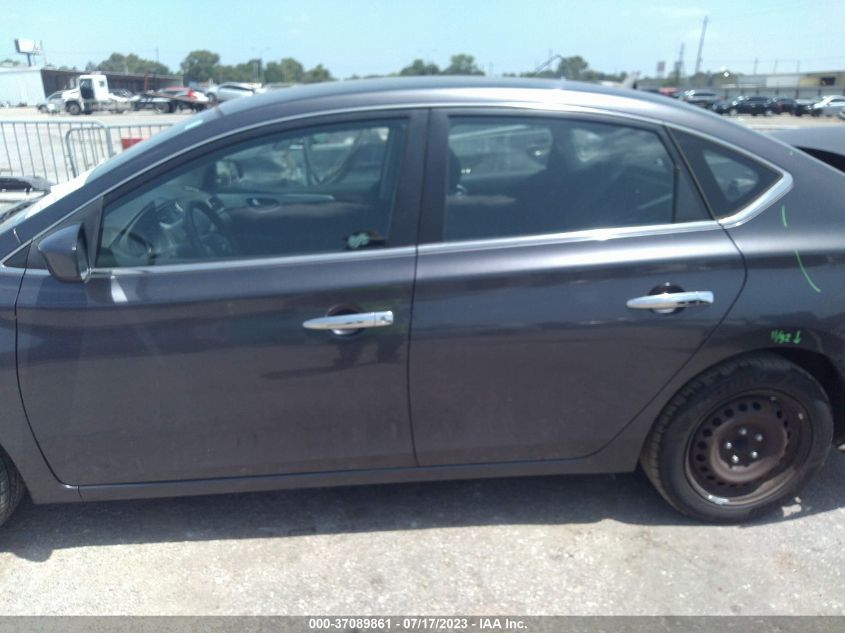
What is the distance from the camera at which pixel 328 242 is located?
2.50 m

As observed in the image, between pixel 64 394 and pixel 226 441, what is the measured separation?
583mm

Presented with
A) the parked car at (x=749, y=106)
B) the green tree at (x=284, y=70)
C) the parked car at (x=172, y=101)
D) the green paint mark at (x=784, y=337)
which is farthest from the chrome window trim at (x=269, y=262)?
the green tree at (x=284, y=70)

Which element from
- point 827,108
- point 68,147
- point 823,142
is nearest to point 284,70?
point 827,108

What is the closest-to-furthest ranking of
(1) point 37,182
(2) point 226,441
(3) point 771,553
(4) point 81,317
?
(4) point 81,317, (2) point 226,441, (3) point 771,553, (1) point 37,182

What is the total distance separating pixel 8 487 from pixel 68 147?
23.5 feet

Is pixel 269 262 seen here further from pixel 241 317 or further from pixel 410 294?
pixel 410 294

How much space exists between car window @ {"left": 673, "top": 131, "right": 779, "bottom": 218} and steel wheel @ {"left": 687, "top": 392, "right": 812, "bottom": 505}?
0.76 metres

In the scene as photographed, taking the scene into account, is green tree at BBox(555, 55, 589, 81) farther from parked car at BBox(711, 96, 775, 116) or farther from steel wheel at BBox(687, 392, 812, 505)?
parked car at BBox(711, 96, 775, 116)

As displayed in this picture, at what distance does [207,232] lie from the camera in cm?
256

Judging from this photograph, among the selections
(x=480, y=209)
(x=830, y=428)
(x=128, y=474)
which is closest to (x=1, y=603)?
(x=128, y=474)

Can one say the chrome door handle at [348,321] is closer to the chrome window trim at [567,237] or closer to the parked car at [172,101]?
the chrome window trim at [567,237]

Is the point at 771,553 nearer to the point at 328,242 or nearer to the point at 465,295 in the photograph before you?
the point at 465,295

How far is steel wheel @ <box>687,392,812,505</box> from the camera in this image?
2.72m

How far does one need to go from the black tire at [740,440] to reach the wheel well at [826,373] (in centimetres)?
7
